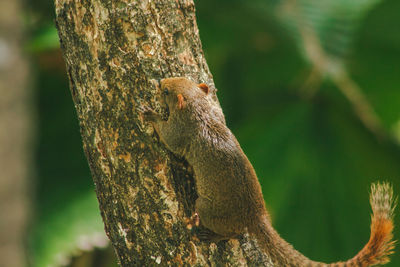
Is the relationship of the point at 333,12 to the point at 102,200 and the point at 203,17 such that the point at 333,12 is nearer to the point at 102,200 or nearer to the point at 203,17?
the point at 203,17

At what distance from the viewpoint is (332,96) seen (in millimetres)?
5453

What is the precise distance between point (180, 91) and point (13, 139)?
1778 millimetres

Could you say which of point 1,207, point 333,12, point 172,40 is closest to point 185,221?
point 172,40

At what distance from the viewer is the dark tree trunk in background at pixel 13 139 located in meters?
3.72

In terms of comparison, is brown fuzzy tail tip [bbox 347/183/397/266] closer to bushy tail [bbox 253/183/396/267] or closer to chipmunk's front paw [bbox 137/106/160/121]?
bushy tail [bbox 253/183/396/267]

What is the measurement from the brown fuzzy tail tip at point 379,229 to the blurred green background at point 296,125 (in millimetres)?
1475

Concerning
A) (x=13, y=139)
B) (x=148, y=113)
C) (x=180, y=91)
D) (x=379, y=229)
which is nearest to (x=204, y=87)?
(x=180, y=91)

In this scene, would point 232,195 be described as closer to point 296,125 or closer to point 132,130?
point 132,130

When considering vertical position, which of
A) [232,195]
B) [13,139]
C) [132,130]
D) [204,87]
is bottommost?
[232,195]

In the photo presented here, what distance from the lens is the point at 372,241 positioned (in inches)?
99.3

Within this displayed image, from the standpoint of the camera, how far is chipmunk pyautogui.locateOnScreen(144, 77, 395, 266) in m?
2.39

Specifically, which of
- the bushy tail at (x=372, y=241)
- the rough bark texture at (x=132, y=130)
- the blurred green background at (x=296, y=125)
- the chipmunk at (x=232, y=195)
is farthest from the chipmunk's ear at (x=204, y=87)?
the blurred green background at (x=296, y=125)

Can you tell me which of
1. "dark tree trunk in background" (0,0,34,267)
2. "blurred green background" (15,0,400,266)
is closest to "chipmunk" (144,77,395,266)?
"blurred green background" (15,0,400,266)

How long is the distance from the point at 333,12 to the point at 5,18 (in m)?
2.63
